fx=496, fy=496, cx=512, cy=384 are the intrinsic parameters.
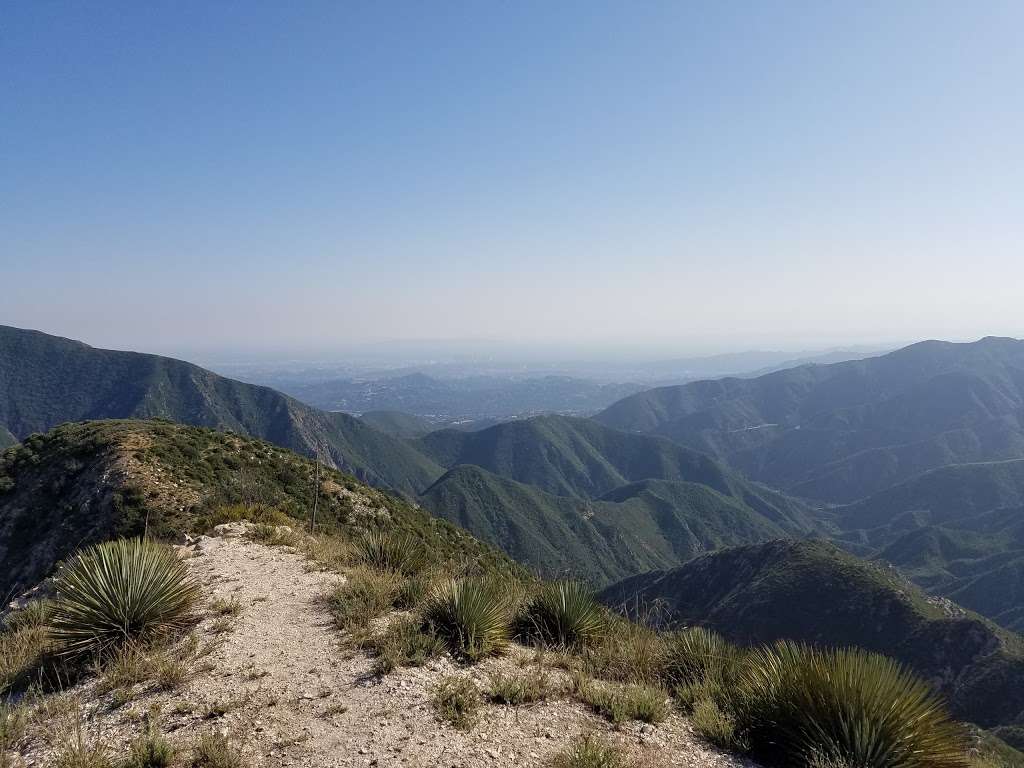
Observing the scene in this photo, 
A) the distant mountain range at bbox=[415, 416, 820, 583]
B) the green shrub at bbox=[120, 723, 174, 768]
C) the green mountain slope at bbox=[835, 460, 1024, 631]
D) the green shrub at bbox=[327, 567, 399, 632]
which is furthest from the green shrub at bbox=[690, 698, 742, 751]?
the green mountain slope at bbox=[835, 460, 1024, 631]

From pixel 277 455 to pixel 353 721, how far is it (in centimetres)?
2452

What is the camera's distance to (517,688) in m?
4.81

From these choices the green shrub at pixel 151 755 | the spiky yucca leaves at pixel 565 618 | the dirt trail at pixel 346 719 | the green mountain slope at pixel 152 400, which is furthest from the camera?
the green mountain slope at pixel 152 400

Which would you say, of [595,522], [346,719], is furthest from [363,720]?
[595,522]

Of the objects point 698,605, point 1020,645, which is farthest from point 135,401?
point 1020,645

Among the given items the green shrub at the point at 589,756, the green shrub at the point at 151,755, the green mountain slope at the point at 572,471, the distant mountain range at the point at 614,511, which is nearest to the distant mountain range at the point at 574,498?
the distant mountain range at the point at 614,511

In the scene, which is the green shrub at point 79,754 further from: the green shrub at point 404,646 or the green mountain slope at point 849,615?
the green mountain slope at point 849,615

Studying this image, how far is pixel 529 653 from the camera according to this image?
5.89m

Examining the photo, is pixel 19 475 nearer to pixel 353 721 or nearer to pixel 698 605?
pixel 353 721

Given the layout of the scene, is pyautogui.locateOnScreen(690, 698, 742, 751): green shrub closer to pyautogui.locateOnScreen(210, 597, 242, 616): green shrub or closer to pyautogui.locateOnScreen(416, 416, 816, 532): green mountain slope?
pyautogui.locateOnScreen(210, 597, 242, 616): green shrub

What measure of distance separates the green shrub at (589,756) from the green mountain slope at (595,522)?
9714 centimetres

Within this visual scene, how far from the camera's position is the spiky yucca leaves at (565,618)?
6359 millimetres

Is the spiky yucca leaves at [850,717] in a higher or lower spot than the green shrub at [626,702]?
higher

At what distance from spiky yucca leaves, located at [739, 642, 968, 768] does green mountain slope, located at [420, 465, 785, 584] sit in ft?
317
